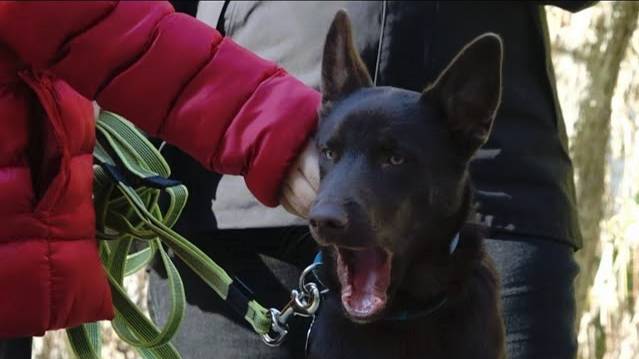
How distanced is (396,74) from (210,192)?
399 mm

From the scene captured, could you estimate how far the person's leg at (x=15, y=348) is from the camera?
1400 millimetres

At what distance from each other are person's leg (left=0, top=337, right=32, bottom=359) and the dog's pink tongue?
410 millimetres

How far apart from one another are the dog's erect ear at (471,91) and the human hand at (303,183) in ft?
0.58

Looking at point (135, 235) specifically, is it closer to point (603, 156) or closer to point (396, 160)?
point (396, 160)

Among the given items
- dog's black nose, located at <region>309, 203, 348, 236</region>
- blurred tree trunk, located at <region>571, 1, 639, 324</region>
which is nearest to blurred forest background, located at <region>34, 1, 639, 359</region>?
blurred tree trunk, located at <region>571, 1, 639, 324</region>

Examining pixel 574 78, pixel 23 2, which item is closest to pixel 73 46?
pixel 23 2

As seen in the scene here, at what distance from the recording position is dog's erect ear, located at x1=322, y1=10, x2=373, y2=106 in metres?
1.56

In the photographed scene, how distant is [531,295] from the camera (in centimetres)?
179

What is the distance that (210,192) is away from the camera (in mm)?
1991

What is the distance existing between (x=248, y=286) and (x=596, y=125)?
5.15 ft

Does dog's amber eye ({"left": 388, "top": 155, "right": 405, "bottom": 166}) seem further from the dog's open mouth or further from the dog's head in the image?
the dog's open mouth

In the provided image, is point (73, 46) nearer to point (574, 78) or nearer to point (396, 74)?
point (396, 74)

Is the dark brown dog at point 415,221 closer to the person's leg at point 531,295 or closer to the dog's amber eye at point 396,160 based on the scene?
the dog's amber eye at point 396,160

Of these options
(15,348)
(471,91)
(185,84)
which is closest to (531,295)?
(471,91)
